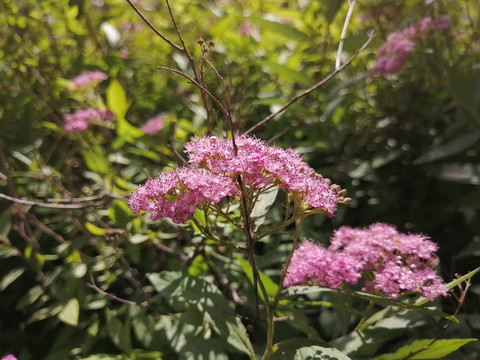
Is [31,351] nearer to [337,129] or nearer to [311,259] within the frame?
[311,259]

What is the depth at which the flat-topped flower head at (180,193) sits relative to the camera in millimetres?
817

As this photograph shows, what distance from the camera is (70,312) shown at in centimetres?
135

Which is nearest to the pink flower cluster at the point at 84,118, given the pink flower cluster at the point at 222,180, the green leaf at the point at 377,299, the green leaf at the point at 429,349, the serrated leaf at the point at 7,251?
the serrated leaf at the point at 7,251

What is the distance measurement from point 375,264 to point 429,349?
178 millimetres

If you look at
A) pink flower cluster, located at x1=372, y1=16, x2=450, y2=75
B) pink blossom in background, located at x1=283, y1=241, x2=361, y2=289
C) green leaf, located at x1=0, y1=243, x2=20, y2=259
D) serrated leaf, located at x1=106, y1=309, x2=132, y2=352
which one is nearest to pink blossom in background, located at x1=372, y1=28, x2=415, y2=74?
pink flower cluster, located at x1=372, y1=16, x2=450, y2=75

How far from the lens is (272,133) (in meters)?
1.64

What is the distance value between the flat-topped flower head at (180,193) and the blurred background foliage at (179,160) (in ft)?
0.90

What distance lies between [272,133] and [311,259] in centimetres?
71

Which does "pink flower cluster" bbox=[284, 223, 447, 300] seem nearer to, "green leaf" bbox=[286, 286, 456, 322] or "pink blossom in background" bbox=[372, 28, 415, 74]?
"green leaf" bbox=[286, 286, 456, 322]

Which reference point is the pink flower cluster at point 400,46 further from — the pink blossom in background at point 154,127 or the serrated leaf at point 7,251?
the serrated leaf at point 7,251

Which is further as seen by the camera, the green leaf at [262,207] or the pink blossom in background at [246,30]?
the pink blossom in background at [246,30]

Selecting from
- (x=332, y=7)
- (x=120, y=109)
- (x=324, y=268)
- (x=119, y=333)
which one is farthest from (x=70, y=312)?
(x=332, y=7)

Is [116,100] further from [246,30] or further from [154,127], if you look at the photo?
[246,30]

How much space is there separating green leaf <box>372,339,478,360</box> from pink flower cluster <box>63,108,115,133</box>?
114 cm
